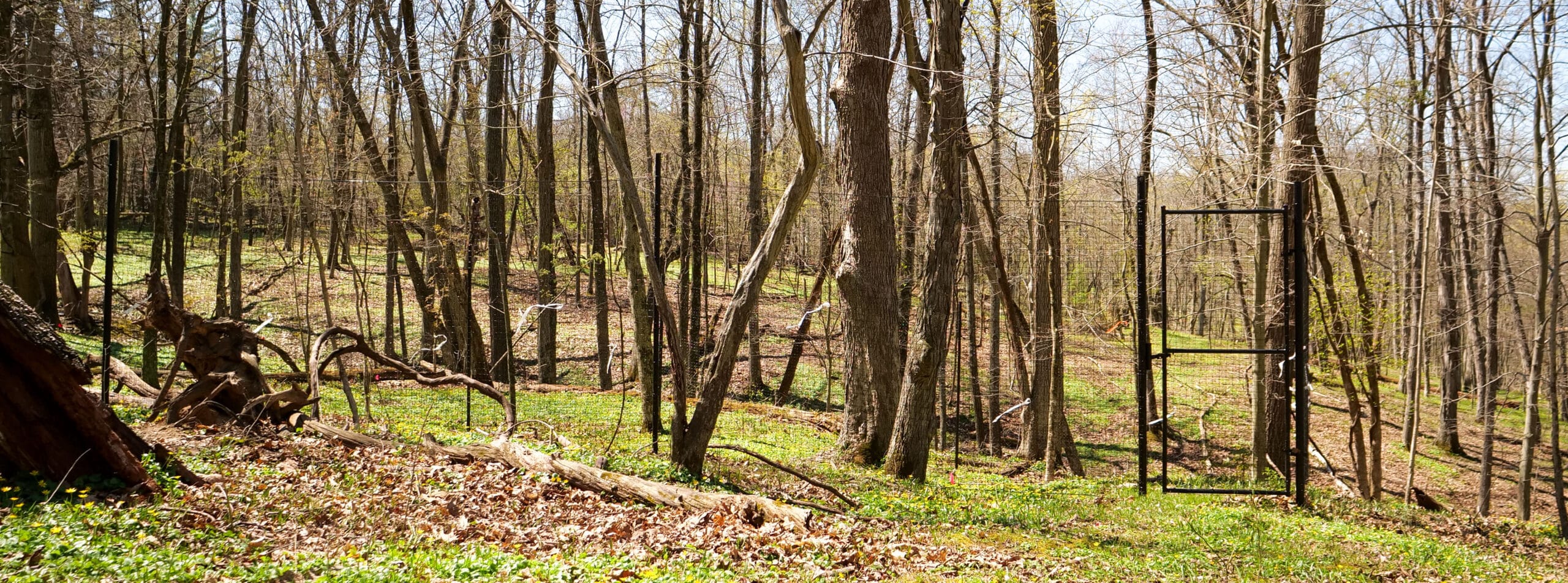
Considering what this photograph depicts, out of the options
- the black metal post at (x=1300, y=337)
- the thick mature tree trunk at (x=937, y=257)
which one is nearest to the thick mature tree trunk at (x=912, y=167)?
the thick mature tree trunk at (x=937, y=257)

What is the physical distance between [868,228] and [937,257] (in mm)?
963

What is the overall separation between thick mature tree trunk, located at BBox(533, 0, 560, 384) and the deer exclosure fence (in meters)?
8.84

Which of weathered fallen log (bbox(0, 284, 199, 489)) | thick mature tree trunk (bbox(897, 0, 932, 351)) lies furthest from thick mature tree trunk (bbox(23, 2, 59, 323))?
thick mature tree trunk (bbox(897, 0, 932, 351))

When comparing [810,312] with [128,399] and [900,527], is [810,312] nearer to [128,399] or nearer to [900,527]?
[900,527]

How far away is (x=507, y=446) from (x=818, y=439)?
21.0ft

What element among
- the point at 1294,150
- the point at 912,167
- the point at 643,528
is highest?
the point at 912,167

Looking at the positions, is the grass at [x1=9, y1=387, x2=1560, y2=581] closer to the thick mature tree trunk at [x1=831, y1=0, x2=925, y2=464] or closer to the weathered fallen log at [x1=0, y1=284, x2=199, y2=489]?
the weathered fallen log at [x1=0, y1=284, x2=199, y2=489]

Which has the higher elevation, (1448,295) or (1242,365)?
(1448,295)

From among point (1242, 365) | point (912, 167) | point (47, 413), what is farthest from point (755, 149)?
point (47, 413)

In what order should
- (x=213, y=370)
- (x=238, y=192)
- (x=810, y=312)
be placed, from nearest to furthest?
(x=213, y=370) → (x=810, y=312) → (x=238, y=192)

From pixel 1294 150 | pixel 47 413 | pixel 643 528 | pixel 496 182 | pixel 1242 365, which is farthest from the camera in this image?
pixel 1242 365

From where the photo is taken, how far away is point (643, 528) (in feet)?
17.2

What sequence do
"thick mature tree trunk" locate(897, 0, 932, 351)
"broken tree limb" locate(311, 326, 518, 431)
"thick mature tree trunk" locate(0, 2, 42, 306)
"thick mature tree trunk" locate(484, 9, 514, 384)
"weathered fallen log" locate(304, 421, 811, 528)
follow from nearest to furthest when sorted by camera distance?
"weathered fallen log" locate(304, 421, 811, 528) < "broken tree limb" locate(311, 326, 518, 431) < "thick mature tree trunk" locate(897, 0, 932, 351) < "thick mature tree trunk" locate(484, 9, 514, 384) < "thick mature tree trunk" locate(0, 2, 42, 306)

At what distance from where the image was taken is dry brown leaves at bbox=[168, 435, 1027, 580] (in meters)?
4.55
